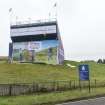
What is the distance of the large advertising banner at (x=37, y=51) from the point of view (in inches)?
3568

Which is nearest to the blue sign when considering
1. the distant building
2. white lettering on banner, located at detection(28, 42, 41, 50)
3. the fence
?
the fence

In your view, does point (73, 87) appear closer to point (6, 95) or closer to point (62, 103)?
point (6, 95)

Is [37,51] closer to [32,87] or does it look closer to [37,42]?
[37,42]

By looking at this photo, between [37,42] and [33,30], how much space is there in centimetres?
261

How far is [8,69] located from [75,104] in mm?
53212

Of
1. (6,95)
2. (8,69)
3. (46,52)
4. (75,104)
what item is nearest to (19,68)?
(8,69)

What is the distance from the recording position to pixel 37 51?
91.2 metres

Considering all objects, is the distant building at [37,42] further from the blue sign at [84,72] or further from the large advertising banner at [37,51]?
the blue sign at [84,72]

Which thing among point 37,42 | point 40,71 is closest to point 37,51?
point 37,42

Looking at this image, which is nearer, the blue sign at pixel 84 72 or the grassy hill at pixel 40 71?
the blue sign at pixel 84 72

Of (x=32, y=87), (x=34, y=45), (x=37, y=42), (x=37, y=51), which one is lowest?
(x=32, y=87)

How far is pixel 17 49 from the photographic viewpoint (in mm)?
94000

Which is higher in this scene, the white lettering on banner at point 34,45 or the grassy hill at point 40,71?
the white lettering on banner at point 34,45

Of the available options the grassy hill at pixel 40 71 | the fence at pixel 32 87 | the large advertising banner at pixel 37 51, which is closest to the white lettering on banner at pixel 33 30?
the large advertising banner at pixel 37 51
